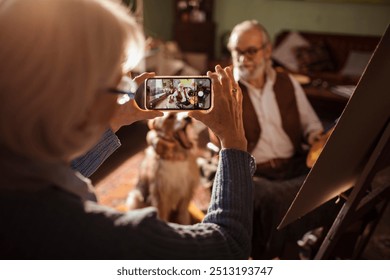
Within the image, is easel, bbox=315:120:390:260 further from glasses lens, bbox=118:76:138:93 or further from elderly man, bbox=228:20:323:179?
elderly man, bbox=228:20:323:179

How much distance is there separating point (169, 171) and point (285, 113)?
654 mm

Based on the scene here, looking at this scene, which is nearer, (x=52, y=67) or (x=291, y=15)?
(x=52, y=67)

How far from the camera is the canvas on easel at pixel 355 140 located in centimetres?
69

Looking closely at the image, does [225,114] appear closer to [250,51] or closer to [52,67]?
[52,67]

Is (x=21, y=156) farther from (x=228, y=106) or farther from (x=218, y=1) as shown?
(x=218, y=1)

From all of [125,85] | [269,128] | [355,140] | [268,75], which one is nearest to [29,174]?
[125,85]

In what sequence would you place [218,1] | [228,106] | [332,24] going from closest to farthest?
[228,106] → [332,24] → [218,1]

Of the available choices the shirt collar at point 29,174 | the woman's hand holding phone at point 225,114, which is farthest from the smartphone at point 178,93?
the shirt collar at point 29,174

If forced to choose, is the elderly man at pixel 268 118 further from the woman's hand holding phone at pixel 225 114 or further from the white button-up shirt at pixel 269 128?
the woman's hand holding phone at pixel 225 114

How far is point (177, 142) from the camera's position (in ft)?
5.55

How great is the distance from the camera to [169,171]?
171cm

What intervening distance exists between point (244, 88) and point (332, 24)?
3403 mm

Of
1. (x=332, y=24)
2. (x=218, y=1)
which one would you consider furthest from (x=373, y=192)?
(x=218, y=1)

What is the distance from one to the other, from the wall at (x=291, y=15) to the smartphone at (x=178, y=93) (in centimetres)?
382
